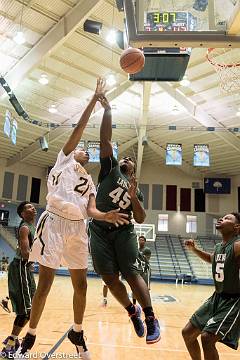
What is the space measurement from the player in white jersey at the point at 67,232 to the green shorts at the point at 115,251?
118mm

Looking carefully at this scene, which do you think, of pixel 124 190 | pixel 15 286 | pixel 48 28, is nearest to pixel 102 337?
pixel 15 286

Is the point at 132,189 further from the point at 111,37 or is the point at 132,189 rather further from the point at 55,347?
the point at 111,37

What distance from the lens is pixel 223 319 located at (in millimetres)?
3293

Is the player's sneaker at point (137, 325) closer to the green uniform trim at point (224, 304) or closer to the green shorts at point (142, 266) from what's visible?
the green shorts at point (142, 266)

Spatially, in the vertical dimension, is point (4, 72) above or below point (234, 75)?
above

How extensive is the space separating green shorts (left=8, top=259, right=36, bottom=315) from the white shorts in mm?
1361

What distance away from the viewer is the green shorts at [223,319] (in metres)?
3.26

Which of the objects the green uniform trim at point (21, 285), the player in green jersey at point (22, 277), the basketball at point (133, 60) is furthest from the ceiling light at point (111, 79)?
the green uniform trim at point (21, 285)

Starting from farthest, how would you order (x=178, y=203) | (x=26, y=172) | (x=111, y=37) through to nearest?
(x=178, y=203)
(x=26, y=172)
(x=111, y=37)

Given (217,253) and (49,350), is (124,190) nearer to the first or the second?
(217,253)

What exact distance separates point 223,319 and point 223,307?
147 millimetres

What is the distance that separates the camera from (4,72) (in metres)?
13.3

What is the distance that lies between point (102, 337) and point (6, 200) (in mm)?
20999

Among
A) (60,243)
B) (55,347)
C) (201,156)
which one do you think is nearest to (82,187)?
(60,243)
